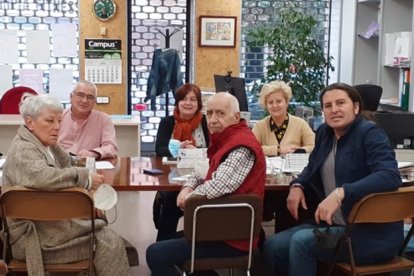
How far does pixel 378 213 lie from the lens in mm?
2658

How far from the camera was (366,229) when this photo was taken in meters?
2.81

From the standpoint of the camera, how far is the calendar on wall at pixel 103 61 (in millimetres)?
7766

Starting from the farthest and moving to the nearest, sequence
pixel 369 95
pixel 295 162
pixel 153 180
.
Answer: pixel 369 95, pixel 295 162, pixel 153 180

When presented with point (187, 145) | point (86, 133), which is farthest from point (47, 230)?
point (86, 133)

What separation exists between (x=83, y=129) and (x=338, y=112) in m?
1.87

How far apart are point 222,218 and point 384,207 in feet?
2.34

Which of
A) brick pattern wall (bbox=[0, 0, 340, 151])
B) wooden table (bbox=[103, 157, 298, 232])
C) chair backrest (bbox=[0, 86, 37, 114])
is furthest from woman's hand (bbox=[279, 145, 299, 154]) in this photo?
brick pattern wall (bbox=[0, 0, 340, 151])

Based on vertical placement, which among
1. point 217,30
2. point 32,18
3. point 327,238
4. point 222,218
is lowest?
point 327,238

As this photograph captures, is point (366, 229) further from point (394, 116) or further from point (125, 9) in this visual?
point (125, 9)

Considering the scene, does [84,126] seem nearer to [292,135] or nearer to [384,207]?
[292,135]

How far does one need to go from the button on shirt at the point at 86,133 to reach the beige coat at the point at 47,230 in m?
1.20

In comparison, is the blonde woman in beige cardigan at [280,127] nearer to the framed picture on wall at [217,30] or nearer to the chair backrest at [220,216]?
the chair backrest at [220,216]

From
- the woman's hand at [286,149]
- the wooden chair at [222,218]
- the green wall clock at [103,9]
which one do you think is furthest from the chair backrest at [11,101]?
the wooden chair at [222,218]

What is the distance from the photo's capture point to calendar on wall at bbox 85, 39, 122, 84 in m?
7.77
